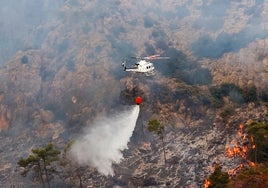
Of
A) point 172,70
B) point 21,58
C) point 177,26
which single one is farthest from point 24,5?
point 172,70

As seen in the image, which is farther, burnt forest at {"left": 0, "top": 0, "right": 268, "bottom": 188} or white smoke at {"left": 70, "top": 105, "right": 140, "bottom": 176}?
white smoke at {"left": 70, "top": 105, "right": 140, "bottom": 176}

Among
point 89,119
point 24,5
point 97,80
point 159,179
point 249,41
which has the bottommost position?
point 159,179

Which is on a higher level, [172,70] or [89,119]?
[172,70]

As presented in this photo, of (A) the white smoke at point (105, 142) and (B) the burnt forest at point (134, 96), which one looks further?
(A) the white smoke at point (105, 142)

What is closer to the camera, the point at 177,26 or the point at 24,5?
the point at 177,26

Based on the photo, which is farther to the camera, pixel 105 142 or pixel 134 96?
pixel 134 96

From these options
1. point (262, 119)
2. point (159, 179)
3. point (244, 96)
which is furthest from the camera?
point (244, 96)

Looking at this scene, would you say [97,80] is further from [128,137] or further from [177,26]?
[177,26]

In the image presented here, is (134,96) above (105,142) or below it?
above
